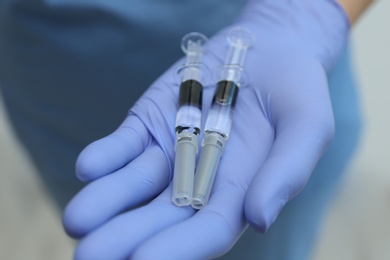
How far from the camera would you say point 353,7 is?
0.74 meters

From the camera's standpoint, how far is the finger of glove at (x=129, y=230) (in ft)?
1.53

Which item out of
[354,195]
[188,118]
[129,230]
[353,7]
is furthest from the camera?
[354,195]

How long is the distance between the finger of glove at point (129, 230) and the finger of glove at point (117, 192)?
2cm

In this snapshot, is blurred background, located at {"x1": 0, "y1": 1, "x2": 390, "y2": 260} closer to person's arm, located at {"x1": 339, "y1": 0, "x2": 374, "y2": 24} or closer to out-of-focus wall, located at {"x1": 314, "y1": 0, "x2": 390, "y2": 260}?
out-of-focus wall, located at {"x1": 314, "y1": 0, "x2": 390, "y2": 260}

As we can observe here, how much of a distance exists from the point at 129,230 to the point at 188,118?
149 mm

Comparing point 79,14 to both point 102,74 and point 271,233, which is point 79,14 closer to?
point 102,74

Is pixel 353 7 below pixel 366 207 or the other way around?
the other way around

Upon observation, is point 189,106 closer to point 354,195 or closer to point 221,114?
point 221,114

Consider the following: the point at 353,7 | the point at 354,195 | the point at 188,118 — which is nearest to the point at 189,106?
the point at 188,118

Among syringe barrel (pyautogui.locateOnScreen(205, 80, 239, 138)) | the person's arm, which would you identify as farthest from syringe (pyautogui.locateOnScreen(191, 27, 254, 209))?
the person's arm

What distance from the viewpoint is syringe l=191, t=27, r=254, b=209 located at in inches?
21.0

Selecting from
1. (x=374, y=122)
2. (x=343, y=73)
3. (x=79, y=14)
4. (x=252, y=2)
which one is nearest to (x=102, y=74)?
(x=79, y=14)

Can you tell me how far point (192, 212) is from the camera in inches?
21.0

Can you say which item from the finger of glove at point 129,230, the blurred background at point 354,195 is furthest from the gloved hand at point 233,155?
the blurred background at point 354,195
